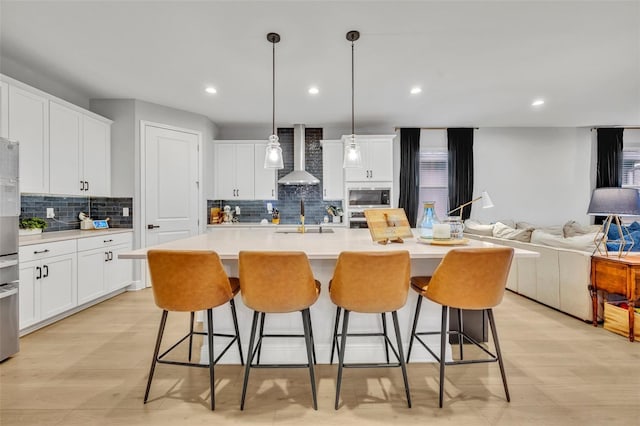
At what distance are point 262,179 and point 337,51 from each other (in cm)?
293

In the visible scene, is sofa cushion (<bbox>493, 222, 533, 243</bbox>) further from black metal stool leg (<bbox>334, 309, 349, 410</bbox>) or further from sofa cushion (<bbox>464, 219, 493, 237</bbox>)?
black metal stool leg (<bbox>334, 309, 349, 410</bbox>)

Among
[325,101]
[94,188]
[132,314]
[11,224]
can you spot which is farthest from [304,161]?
[11,224]

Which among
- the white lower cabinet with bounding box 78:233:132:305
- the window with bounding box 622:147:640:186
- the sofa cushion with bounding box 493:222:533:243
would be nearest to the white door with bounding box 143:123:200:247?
the white lower cabinet with bounding box 78:233:132:305

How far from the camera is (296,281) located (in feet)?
5.31

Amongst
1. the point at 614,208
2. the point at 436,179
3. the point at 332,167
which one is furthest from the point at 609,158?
the point at 332,167

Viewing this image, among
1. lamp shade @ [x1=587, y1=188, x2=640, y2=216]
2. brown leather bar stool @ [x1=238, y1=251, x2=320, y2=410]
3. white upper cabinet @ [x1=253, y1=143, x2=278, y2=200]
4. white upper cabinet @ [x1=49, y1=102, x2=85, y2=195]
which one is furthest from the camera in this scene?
white upper cabinet @ [x1=253, y1=143, x2=278, y2=200]

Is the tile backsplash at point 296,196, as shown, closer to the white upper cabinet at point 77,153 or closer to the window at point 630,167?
the white upper cabinet at point 77,153

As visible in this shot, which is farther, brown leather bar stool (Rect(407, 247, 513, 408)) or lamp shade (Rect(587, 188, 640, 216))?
lamp shade (Rect(587, 188, 640, 216))

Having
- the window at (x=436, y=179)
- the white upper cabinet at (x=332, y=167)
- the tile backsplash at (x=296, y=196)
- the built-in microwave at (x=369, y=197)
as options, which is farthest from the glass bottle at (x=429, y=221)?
the window at (x=436, y=179)

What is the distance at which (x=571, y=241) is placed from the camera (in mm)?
3133

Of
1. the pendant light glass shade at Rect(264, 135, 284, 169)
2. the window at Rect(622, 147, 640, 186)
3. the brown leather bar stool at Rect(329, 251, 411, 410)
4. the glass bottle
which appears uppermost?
the window at Rect(622, 147, 640, 186)

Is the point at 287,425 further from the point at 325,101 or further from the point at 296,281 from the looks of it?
the point at 325,101

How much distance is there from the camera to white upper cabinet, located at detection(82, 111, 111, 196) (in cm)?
363

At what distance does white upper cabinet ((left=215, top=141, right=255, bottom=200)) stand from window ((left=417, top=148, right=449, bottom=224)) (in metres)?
3.29
